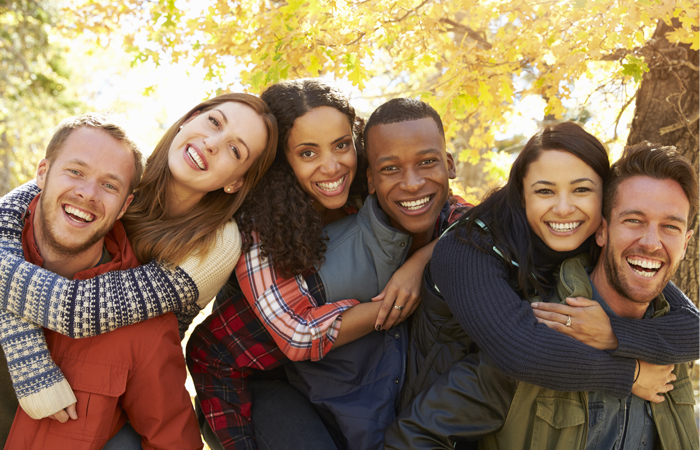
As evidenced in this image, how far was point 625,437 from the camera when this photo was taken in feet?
7.29

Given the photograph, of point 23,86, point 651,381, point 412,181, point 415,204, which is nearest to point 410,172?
point 412,181

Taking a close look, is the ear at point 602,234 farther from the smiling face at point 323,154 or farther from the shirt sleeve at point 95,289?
the shirt sleeve at point 95,289

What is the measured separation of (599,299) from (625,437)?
23.4 inches

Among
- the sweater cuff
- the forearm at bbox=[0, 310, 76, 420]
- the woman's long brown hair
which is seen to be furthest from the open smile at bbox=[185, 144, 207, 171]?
the sweater cuff

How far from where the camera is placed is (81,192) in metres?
2.48

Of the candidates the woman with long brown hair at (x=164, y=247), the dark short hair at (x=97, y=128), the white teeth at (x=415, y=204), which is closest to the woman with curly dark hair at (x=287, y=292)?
the woman with long brown hair at (x=164, y=247)

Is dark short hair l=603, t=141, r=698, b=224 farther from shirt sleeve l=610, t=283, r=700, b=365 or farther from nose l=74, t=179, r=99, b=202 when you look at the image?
nose l=74, t=179, r=99, b=202

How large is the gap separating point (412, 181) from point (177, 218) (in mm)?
1314

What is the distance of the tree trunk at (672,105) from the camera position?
3455 millimetres

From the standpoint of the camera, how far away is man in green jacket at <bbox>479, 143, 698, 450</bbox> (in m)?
2.19

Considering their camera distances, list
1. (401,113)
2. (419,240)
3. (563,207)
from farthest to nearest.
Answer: (419,240) → (401,113) → (563,207)

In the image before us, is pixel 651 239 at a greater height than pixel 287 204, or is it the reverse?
pixel 651 239

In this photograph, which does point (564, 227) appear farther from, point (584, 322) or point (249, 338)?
point (249, 338)

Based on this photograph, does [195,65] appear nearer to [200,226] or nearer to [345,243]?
[200,226]
